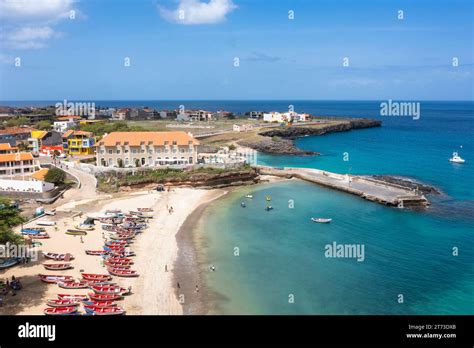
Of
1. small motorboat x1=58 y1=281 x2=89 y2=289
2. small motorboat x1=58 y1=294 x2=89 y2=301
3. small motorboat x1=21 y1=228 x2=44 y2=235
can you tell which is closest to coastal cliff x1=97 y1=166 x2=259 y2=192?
small motorboat x1=21 y1=228 x2=44 y2=235

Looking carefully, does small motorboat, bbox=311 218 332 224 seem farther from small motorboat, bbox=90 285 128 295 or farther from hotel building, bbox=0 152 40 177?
hotel building, bbox=0 152 40 177

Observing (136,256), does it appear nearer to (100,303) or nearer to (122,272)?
(122,272)

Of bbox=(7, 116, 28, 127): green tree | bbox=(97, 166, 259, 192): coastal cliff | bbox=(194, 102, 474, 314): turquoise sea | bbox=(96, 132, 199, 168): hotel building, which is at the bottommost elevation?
bbox=(194, 102, 474, 314): turquoise sea

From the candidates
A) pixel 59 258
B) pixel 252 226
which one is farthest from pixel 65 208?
pixel 252 226

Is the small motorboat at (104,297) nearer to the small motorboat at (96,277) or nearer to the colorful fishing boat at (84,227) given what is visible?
the small motorboat at (96,277)

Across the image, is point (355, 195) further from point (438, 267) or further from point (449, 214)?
point (438, 267)

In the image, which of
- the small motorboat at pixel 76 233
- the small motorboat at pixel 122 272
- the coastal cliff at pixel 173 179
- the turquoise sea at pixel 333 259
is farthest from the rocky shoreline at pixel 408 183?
the small motorboat at pixel 76 233

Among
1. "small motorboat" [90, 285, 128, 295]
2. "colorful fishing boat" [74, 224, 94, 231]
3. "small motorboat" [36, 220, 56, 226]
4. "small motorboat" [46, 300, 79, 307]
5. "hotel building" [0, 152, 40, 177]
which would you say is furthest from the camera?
"hotel building" [0, 152, 40, 177]
